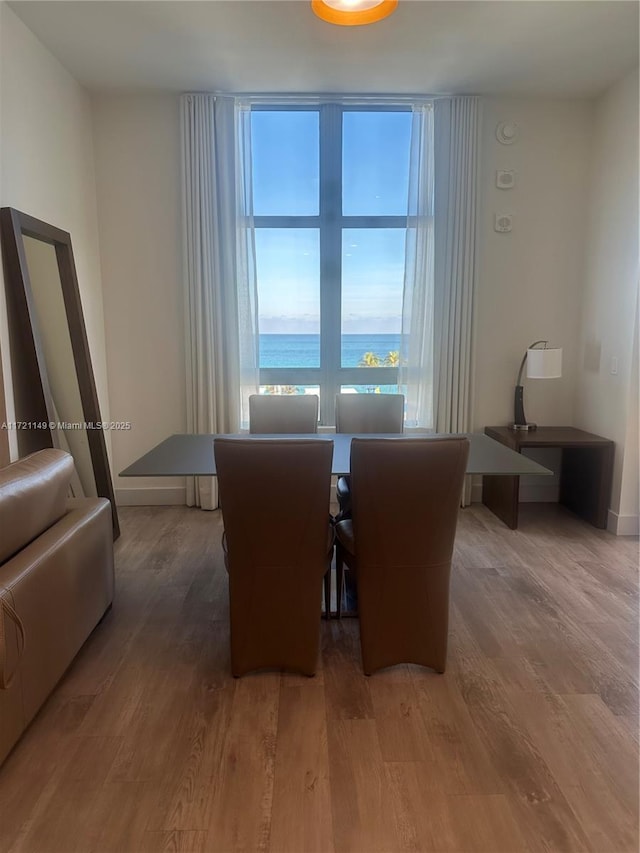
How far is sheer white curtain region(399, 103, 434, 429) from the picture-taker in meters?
3.73

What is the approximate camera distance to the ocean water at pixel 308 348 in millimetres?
4047

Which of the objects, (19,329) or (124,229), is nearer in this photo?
(19,329)

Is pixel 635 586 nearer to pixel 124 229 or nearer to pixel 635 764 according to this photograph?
pixel 635 764

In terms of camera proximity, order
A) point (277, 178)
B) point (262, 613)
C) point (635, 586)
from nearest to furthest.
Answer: point (262, 613) < point (635, 586) < point (277, 178)

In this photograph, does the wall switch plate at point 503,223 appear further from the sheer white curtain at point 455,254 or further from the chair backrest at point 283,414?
the chair backrest at point 283,414

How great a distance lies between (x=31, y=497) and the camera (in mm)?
1781

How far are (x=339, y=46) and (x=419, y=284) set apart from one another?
160 centimetres

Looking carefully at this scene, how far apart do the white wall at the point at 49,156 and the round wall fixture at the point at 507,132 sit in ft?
9.92

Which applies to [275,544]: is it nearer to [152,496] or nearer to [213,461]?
[213,461]

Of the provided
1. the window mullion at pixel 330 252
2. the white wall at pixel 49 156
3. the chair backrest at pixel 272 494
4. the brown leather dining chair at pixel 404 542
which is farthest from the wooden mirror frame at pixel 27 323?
the brown leather dining chair at pixel 404 542

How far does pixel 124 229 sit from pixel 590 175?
11.7ft

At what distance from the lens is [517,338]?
4023 mm

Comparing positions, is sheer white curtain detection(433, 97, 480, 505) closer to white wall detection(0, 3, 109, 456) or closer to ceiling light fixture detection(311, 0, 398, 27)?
ceiling light fixture detection(311, 0, 398, 27)

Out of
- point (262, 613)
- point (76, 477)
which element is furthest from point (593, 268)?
point (76, 477)
